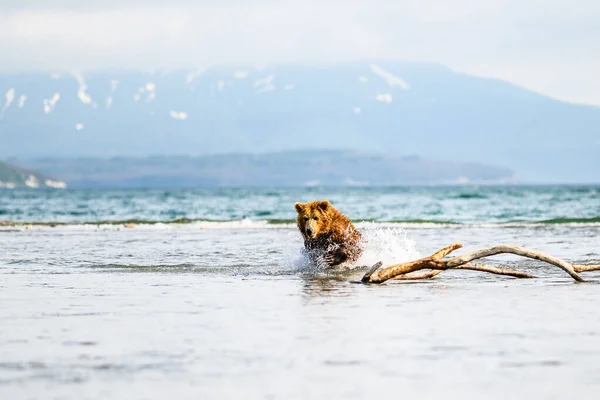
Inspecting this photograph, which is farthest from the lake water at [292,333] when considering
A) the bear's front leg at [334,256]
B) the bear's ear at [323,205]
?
the bear's ear at [323,205]

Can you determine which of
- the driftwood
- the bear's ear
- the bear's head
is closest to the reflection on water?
the driftwood

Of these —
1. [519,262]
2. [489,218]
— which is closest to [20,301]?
[519,262]

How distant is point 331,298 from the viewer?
13344 millimetres

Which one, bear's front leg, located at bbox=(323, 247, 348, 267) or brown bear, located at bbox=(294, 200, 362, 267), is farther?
bear's front leg, located at bbox=(323, 247, 348, 267)

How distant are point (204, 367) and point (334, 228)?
9.18 metres

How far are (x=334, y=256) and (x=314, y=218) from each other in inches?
28.0

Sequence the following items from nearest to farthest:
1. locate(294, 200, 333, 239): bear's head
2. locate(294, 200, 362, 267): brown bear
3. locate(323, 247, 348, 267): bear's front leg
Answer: locate(294, 200, 333, 239): bear's head → locate(294, 200, 362, 267): brown bear → locate(323, 247, 348, 267): bear's front leg

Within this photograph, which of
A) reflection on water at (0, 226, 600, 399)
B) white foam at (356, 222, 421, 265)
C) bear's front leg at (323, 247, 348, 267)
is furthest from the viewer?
white foam at (356, 222, 421, 265)

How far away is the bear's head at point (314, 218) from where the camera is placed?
57.6ft

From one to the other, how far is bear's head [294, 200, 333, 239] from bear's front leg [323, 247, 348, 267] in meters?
0.33

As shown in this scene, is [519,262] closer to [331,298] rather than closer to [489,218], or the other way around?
[331,298]

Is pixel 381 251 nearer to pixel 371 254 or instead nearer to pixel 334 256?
pixel 371 254

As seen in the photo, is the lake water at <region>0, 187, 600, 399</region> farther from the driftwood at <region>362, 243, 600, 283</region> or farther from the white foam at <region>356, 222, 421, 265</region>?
the driftwood at <region>362, 243, 600, 283</region>

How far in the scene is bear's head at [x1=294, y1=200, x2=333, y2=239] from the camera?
17.6m
